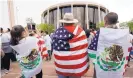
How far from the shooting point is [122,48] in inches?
175

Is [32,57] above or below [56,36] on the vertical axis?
below

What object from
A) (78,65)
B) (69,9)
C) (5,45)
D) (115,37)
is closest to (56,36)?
(78,65)

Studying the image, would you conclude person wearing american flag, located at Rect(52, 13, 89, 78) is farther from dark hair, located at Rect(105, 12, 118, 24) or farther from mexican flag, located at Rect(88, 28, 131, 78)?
dark hair, located at Rect(105, 12, 118, 24)

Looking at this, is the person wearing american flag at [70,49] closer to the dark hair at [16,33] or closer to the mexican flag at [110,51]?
the mexican flag at [110,51]

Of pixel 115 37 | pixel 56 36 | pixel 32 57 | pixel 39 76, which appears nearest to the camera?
pixel 115 37

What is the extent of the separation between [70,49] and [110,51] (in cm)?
70

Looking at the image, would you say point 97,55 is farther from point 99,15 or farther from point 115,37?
point 99,15

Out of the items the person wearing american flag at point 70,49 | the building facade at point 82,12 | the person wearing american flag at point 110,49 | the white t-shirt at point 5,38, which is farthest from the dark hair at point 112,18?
the building facade at point 82,12

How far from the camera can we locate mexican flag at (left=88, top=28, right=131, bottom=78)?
4387 mm

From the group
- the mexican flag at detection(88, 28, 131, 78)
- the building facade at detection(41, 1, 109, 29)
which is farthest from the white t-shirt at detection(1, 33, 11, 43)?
the building facade at detection(41, 1, 109, 29)

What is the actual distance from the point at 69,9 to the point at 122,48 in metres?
60.9

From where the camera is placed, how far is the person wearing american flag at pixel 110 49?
4.39m

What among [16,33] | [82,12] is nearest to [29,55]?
[16,33]

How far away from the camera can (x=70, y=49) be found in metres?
4.72
